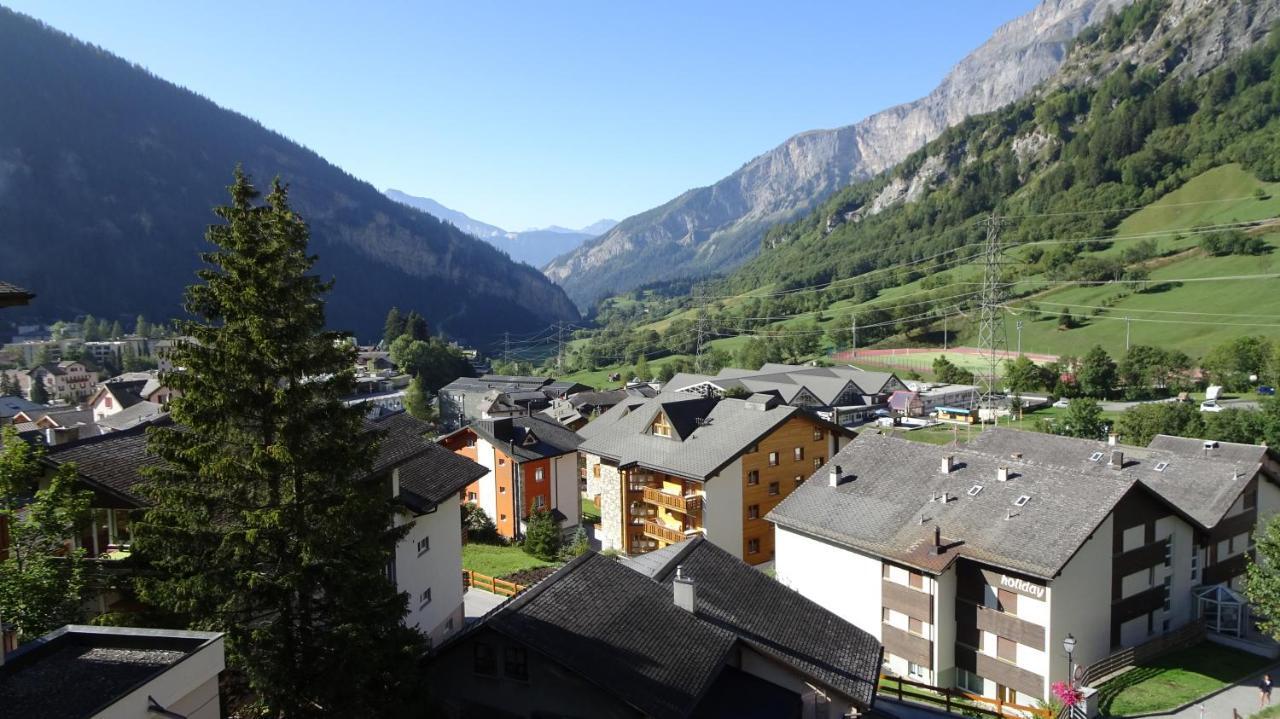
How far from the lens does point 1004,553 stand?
26250 mm

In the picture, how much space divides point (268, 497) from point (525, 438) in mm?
36088

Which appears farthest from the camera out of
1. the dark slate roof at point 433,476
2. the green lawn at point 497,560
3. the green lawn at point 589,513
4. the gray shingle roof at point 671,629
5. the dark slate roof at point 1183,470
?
the green lawn at point 589,513

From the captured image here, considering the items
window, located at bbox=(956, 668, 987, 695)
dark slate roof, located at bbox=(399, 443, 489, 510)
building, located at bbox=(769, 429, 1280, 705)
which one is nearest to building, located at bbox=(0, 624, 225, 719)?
dark slate roof, located at bbox=(399, 443, 489, 510)

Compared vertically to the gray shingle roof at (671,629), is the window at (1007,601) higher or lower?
lower

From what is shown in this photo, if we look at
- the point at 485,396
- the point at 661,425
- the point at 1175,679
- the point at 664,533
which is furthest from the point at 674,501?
the point at 485,396

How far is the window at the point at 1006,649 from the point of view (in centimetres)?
2633

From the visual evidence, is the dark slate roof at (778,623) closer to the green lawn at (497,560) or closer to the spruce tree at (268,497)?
the spruce tree at (268,497)

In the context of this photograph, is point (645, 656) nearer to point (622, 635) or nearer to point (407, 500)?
Result: point (622, 635)

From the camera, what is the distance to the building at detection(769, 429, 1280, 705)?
85.5 feet

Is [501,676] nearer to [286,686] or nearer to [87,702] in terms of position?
[286,686]

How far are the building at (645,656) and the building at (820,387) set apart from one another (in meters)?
70.8

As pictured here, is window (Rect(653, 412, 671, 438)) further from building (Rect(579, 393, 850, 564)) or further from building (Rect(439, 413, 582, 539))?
building (Rect(439, 413, 582, 539))

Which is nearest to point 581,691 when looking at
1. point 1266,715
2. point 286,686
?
point 286,686

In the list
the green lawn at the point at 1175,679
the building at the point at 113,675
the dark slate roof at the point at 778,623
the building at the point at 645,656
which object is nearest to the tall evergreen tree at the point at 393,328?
the dark slate roof at the point at 778,623
